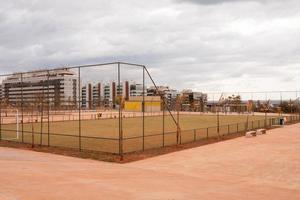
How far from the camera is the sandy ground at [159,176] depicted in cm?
1326

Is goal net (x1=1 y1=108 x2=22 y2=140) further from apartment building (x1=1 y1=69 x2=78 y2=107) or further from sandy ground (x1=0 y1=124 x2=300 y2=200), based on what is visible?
sandy ground (x1=0 y1=124 x2=300 y2=200)

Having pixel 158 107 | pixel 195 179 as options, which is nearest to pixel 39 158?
pixel 195 179

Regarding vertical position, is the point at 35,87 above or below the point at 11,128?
above

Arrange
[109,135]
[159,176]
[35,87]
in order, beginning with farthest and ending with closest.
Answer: [109,135], [35,87], [159,176]

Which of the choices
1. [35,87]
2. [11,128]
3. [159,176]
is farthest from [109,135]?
[159,176]

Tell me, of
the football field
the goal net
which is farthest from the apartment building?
the football field

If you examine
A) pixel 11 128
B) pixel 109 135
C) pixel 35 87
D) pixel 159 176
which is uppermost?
pixel 35 87

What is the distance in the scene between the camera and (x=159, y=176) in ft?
54.9

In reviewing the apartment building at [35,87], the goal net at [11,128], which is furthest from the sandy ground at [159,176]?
the apartment building at [35,87]

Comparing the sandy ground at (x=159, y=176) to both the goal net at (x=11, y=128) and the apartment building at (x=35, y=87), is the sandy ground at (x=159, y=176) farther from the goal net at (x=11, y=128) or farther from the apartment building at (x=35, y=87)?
the apartment building at (x=35, y=87)

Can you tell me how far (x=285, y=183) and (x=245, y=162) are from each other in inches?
203

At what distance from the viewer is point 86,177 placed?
15914mm

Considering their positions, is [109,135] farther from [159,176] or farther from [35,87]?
[159,176]

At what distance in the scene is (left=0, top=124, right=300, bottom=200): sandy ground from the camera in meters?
13.3
